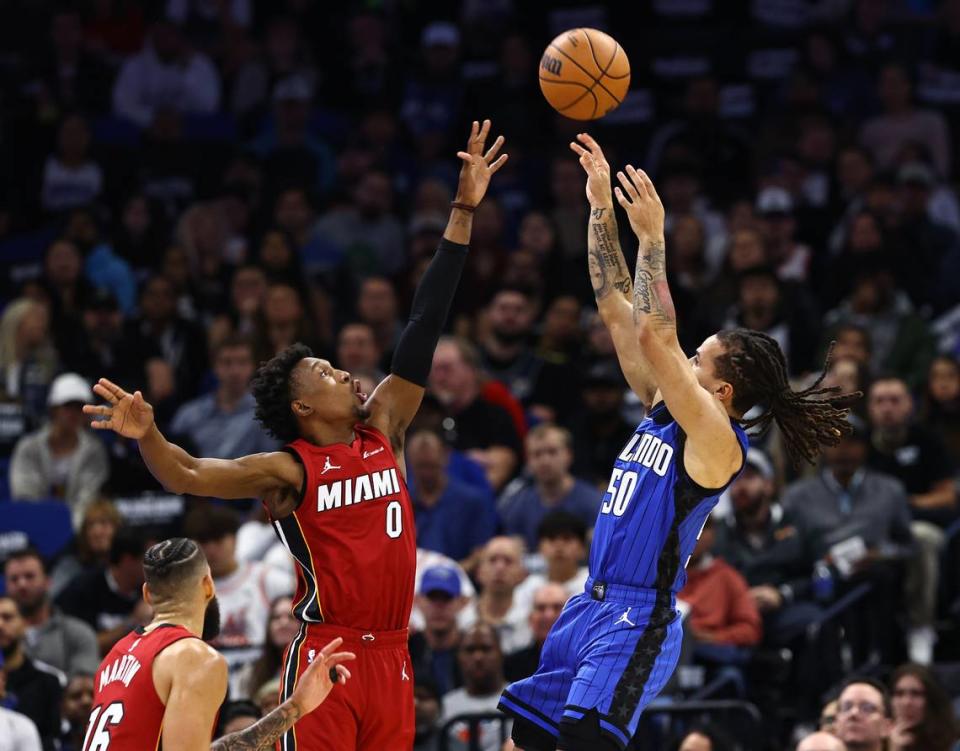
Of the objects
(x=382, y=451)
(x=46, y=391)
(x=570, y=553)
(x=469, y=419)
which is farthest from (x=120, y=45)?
(x=382, y=451)

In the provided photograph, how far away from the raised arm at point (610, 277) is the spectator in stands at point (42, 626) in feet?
16.2

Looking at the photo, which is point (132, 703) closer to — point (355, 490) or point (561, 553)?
point (355, 490)

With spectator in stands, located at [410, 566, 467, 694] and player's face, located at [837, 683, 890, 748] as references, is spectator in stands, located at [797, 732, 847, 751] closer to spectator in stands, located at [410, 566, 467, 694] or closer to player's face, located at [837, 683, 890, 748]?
player's face, located at [837, 683, 890, 748]

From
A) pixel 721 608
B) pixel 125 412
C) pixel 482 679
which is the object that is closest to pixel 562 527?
pixel 721 608

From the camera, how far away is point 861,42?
60.3 feet

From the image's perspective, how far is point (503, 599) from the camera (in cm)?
1155

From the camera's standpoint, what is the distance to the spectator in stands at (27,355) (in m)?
14.8

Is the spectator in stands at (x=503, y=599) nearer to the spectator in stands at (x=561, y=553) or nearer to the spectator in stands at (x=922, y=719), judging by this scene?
the spectator in stands at (x=561, y=553)

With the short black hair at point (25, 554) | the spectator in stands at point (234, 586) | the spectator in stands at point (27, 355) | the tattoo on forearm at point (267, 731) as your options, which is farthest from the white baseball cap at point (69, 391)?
the tattoo on forearm at point (267, 731)

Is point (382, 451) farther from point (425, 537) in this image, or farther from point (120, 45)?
point (120, 45)

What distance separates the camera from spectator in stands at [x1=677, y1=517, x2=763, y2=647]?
11422 millimetres

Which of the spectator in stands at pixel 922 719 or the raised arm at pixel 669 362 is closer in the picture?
the raised arm at pixel 669 362

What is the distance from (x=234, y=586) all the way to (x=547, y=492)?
233 cm

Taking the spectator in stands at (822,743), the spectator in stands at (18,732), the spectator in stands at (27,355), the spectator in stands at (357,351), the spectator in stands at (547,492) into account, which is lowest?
the spectator in stands at (822,743)
